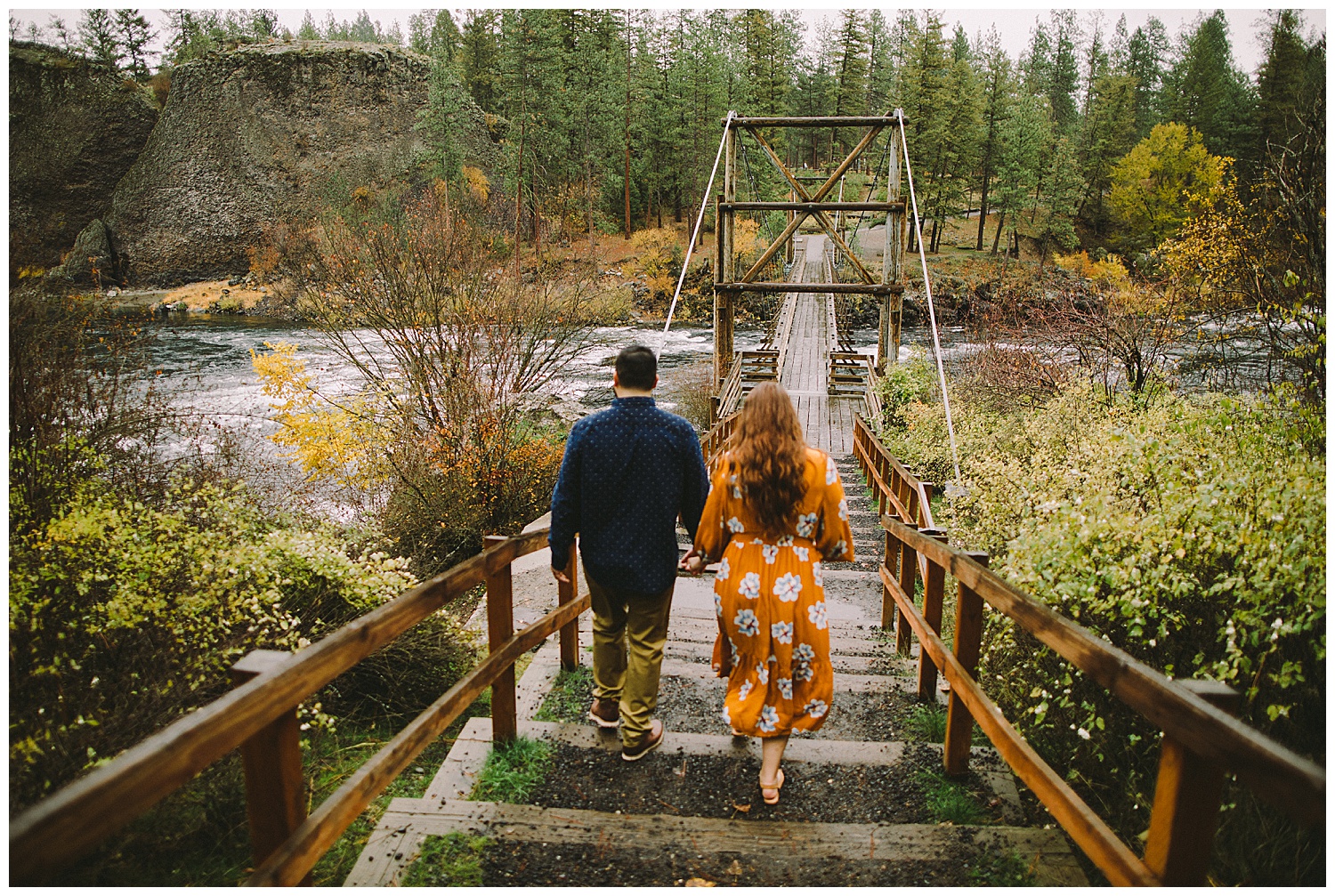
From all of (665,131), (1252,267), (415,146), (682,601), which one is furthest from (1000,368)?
(415,146)

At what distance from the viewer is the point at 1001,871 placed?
2168mm

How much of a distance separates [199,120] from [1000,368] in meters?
45.6

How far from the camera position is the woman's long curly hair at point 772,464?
2475 millimetres

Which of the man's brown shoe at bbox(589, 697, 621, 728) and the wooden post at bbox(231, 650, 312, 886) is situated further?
the man's brown shoe at bbox(589, 697, 621, 728)

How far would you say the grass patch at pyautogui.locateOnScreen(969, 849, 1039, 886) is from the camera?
2.14 m

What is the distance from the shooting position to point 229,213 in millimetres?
40312

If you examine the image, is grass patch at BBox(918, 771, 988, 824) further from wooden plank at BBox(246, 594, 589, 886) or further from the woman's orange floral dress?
wooden plank at BBox(246, 594, 589, 886)

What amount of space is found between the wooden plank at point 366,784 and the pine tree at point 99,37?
54210mm

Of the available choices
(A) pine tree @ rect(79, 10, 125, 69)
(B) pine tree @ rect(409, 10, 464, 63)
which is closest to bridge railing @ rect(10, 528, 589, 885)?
(B) pine tree @ rect(409, 10, 464, 63)

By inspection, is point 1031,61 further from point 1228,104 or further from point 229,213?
point 229,213

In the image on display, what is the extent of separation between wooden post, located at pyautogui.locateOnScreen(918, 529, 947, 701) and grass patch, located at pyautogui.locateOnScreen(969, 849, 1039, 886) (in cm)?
98

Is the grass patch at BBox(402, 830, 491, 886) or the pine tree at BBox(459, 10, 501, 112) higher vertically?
the pine tree at BBox(459, 10, 501, 112)

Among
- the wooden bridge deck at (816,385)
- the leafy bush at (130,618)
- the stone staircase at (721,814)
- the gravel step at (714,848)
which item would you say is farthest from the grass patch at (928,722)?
the wooden bridge deck at (816,385)

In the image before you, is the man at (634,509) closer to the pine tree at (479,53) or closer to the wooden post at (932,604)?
the wooden post at (932,604)
